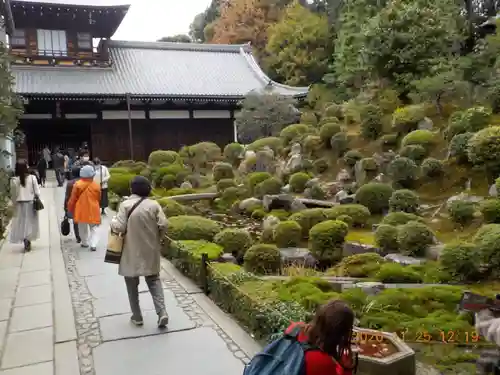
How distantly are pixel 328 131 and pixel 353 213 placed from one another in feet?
21.1

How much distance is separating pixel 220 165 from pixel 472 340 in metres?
12.9

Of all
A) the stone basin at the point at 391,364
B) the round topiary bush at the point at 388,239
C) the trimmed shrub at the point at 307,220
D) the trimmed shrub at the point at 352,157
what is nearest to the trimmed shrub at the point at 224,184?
the trimmed shrub at the point at 352,157

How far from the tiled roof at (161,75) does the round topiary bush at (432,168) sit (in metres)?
12.1

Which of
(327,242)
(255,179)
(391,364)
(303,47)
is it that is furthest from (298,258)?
(303,47)

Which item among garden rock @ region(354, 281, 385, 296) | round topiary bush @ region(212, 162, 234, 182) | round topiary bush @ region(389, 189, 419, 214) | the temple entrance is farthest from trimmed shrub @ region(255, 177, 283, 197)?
the temple entrance

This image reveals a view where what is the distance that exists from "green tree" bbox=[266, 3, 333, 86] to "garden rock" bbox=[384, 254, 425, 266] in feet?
81.0

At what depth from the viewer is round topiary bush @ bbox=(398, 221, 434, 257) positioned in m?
9.27

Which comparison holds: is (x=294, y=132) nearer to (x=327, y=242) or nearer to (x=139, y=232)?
(x=327, y=242)

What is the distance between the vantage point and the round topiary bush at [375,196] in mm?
12547

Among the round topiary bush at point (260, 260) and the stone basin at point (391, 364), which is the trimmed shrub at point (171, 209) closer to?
the round topiary bush at point (260, 260)

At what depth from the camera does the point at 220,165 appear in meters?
18.0

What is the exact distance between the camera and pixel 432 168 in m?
13.0

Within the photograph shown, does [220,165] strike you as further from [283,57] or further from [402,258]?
[283,57]

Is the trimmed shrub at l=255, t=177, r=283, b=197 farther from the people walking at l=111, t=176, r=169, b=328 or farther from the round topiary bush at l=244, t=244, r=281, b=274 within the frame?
the people walking at l=111, t=176, r=169, b=328
